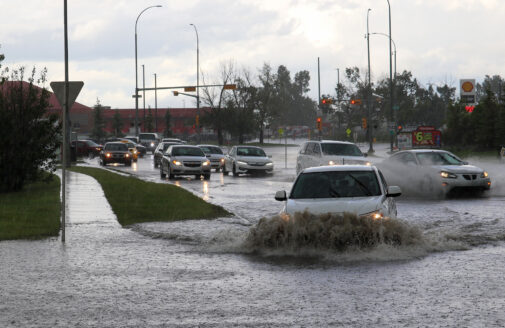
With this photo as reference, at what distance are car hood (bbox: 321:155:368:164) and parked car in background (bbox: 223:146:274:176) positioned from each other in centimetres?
810

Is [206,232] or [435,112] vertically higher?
[435,112]

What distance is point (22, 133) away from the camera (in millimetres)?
27422

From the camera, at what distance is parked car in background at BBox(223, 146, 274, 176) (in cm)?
3888

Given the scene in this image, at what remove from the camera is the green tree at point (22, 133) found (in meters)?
26.9

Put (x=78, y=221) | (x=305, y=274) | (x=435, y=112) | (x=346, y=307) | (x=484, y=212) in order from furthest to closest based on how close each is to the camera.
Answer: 1. (x=435, y=112)
2. (x=484, y=212)
3. (x=78, y=221)
4. (x=305, y=274)
5. (x=346, y=307)

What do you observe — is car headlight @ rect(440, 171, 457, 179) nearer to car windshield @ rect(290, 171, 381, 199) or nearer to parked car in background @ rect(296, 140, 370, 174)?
parked car in background @ rect(296, 140, 370, 174)

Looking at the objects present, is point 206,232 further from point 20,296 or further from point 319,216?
point 20,296

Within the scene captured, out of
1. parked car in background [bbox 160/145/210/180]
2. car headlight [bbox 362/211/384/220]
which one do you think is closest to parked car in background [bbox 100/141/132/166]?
parked car in background [bbox 160/145/210/180]

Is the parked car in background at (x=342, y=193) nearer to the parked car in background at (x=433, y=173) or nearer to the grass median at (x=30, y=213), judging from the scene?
the grass median at (x=30, y=213)

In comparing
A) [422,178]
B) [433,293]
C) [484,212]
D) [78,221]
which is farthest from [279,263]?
[422,178]

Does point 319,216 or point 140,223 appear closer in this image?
point 319,216

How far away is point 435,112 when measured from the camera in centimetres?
12800

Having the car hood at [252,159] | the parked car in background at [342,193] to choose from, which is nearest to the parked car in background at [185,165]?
the car hood at [252,159]

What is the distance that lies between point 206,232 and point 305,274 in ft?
18.1
